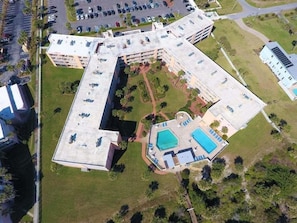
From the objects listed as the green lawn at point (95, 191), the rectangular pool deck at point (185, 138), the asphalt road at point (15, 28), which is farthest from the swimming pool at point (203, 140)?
the asphalt road at point (15, 28)

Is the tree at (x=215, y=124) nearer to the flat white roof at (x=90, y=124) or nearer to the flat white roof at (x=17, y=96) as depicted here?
the flat white roof at (x=90, y=124)

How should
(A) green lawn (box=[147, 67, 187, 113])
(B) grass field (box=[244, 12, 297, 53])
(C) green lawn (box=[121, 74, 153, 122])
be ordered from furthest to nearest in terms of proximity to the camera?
(B) grass field (box=[244, 12, 297, 53])
(A) green lawn (box=[147, 67, 187, 113])
(C) green lawn (box=[121, 74, 153, 122])

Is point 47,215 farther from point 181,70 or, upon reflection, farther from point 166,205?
point 181,70

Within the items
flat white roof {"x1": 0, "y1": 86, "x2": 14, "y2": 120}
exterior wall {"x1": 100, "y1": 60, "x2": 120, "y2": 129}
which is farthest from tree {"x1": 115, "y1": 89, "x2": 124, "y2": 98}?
flat white roof {"x1": 0, "y1": 86, "x2": 14, "y2": 120}

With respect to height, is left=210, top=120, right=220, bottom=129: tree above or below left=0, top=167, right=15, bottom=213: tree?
above

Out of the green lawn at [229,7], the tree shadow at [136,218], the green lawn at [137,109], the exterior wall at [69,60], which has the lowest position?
the tree shadow at [136,218]

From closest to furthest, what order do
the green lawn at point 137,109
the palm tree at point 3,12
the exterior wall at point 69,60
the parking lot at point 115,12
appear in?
the green lawn at point 137,109 < the exterior wall at point 69,60 < the palm tree at point 3,12 < the parking lot at point 115,12

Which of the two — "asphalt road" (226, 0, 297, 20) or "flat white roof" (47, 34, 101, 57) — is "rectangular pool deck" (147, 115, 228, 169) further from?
"asphalt road" (226, 0, 297, 20)
